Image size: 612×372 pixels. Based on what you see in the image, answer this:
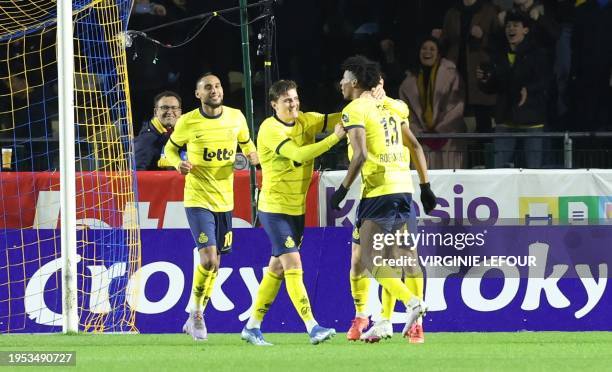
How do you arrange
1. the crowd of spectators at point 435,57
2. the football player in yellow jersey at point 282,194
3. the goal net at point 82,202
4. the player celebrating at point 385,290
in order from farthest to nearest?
1. the crowd of spectators at point 435,57
2. the goal net at point 82,202
3. the football player in yellow jersey at point 282,194
4. the player celebrating at point 385,290

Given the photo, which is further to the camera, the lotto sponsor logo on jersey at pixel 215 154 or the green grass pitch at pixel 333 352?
the lotto sponsor logo on jersey at pixel 215 154

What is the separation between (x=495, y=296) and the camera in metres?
14.2

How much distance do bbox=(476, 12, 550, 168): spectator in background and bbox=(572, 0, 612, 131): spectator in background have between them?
50 centimetres

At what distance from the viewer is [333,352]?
11.7 metres

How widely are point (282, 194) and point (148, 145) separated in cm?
386

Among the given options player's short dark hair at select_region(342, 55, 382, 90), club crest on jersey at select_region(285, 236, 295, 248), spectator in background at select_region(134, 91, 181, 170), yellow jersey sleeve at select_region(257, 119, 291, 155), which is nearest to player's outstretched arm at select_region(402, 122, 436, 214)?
player's short dark hair at select_region(342, 55, 382, 90)

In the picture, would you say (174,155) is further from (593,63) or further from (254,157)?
(593,63)

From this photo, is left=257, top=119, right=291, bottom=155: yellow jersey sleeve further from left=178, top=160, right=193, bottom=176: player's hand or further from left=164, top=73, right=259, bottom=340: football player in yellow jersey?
left=178, top=160, right=193, bottom=176: player's hand

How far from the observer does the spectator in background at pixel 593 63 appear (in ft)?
58.8

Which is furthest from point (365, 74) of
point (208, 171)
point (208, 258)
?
point (208, 258)

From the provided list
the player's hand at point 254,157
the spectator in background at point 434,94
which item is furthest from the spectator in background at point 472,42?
the player's hand at point 254,157

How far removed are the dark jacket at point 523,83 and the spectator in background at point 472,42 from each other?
0.19 meters

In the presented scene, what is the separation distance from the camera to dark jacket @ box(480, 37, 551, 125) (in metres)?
17.7

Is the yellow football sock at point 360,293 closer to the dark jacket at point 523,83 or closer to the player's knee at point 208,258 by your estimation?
the player's knee at point 208,258
